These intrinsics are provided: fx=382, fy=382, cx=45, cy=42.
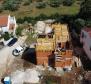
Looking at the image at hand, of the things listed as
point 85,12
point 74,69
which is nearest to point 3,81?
point 74,69

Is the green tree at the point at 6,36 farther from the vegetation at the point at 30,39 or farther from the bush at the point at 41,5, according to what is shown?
the bush at the point at 41,5

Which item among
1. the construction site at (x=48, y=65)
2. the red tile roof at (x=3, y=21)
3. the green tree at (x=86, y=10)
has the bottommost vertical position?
the construction site at (x=48, y=65)

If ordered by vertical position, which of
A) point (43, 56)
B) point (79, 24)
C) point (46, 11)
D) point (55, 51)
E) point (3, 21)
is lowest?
point (46, 11)

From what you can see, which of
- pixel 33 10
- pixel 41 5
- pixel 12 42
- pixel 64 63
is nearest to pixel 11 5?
pixel 33 10

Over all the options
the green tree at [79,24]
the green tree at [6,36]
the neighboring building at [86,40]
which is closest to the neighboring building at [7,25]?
the green tree at [6,36]

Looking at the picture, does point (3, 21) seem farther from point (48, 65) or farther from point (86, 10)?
point (86, 10)

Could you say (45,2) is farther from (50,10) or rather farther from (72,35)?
(72,35)
